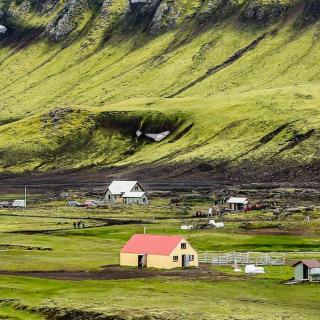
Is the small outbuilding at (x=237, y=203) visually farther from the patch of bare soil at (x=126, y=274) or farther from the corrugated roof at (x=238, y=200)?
the patch of bare soil at (x=126, y=274)

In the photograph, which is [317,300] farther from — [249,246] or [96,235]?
[96,235]

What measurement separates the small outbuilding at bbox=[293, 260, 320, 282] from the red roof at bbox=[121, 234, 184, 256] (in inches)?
652

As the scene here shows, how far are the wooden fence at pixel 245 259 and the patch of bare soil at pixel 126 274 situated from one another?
4659 millimetres

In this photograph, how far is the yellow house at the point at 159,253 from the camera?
95375 millimetres

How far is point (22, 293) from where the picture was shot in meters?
72.6

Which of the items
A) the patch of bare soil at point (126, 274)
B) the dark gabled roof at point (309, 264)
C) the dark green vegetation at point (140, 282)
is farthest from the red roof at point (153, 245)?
the dark gabled roof at point (309, 264)

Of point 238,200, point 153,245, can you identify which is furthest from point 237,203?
point 153,245

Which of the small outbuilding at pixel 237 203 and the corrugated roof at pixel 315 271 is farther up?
the small outbuilding at pixel 237 203

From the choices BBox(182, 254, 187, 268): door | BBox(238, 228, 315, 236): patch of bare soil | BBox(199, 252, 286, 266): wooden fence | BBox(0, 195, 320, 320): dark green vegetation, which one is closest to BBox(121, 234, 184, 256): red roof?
BBox(182, 254, 187, 268): door

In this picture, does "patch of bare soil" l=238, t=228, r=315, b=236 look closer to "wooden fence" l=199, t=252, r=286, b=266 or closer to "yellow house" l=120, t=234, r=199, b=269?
"wooden fence" l=199, t=252, r=286, b=266

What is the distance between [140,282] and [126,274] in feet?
23.6

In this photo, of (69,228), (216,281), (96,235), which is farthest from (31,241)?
(216,281)

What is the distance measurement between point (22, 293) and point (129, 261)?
85.0 ft

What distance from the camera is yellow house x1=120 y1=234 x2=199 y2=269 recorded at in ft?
313
